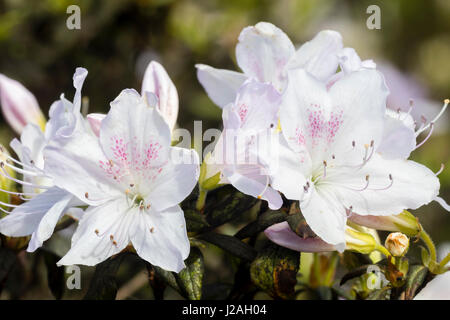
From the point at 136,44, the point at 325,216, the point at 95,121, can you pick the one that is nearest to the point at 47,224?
the point at 95,121

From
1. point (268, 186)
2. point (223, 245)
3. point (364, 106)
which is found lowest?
point (223, 245)

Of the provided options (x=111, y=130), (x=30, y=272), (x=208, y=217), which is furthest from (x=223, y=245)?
(x=30, y=272)

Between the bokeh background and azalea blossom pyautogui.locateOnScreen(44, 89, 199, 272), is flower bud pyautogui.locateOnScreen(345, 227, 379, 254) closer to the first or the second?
azalea blossom pyautogui.locateOnScreen(44, 89, 199, 272)

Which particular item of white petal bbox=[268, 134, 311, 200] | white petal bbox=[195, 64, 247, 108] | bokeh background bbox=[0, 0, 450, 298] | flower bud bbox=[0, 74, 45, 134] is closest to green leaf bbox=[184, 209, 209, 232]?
white petal bbox=[268, 134, 311, 200]

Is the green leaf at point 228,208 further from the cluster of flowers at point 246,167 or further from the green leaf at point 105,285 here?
the green leaf at point 105,285

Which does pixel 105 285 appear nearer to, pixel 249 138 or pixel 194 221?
pixel 194 221

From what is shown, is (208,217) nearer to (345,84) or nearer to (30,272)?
(345,84)

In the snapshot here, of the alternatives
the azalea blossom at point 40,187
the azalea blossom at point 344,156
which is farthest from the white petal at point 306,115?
the azalea blossom at point 40,187
